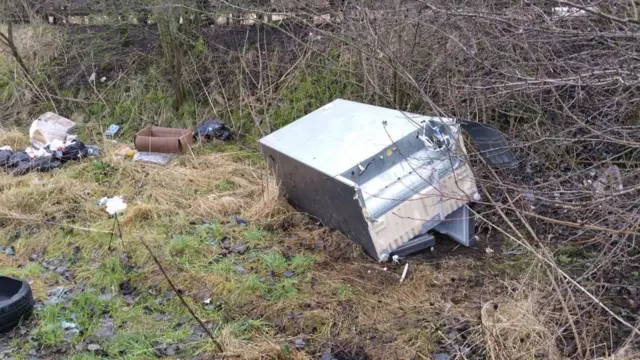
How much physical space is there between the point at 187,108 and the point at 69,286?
4.10 meters

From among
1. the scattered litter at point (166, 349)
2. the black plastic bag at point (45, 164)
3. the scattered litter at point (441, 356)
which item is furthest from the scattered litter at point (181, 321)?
the black plastic bag at point (45, 164)

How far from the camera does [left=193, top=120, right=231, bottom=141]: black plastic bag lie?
731 cm

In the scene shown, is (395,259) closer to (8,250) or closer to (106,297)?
(106,297)

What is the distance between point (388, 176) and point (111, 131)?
4841mm

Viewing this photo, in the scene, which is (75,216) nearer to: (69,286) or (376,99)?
(69,286)

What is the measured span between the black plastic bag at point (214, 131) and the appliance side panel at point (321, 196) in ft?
7.31

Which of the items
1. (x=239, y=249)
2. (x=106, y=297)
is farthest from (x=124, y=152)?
(x=106, y=297)

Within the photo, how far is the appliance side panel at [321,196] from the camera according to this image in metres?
4.20

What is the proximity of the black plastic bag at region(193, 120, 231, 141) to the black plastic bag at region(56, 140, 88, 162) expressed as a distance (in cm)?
137

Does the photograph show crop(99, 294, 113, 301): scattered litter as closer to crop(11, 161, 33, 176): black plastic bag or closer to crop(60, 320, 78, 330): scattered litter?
crop(60, 320, 78, 330): scattered litter

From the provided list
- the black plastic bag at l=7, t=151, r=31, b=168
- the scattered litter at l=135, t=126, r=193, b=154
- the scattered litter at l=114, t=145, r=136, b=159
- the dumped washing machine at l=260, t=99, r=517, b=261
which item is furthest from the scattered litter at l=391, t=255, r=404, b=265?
the black plastic bag at l=7, t=151, r=31, b=168

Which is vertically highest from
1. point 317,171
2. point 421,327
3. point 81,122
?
point 317,171

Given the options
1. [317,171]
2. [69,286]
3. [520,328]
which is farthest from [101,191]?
[520,328]

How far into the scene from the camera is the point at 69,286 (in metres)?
4.38
